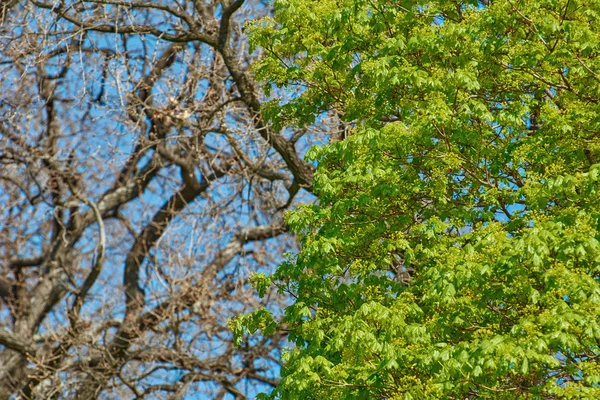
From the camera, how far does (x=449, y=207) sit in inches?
414

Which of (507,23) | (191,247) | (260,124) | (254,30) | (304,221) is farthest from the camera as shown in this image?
(191,247)

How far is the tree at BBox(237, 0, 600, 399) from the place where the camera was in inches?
336

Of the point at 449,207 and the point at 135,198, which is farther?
the point at 135,198

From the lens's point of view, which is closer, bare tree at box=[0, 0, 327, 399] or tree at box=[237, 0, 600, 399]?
tree at box=[237, 0, 600, 399]

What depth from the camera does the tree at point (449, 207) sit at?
8.54 m

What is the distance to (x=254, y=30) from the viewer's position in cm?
1186

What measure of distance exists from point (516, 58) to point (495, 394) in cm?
325

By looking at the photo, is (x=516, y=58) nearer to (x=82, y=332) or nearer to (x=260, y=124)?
(x=260, y=124)

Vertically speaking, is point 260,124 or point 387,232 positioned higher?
point 260,124

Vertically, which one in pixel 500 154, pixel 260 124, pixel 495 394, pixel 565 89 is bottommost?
pixel 495 394

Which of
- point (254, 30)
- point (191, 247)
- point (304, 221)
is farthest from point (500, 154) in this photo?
point (191, 247)

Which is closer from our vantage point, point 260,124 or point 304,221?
point 304,221

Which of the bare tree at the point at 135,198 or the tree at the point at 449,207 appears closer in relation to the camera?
the tree at the point at 449,207

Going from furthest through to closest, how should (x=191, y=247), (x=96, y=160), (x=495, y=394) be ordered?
1. (x=96, y=160)
2. (x=191, y=247)
3. (x=495, y=394)
